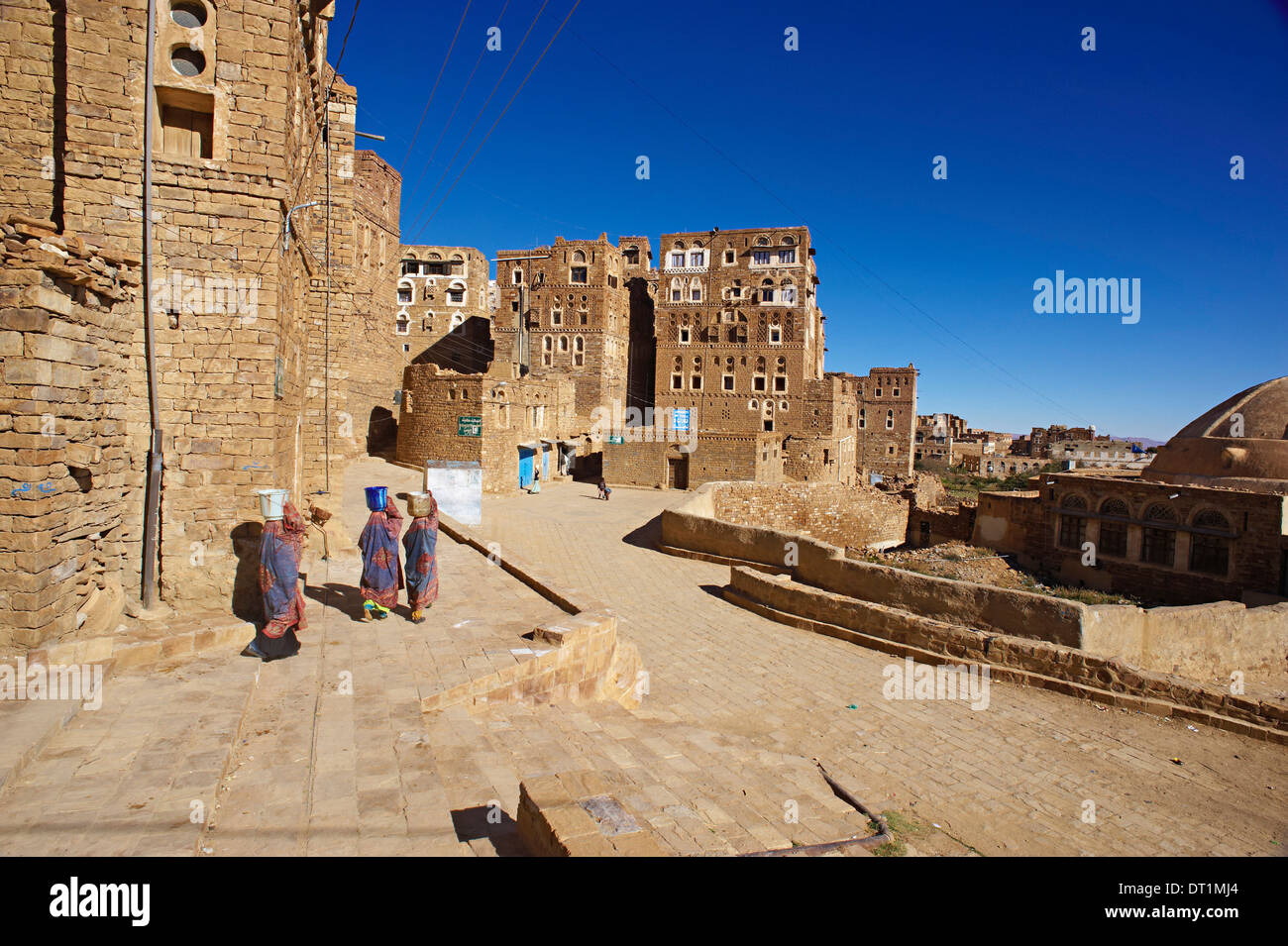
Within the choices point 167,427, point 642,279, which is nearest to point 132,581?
point 167,427

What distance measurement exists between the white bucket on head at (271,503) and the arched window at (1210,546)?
68.1 ft

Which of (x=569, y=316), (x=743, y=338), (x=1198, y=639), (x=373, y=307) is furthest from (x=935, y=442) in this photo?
(x=1198, y=639)

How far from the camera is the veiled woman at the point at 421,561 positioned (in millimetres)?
7523

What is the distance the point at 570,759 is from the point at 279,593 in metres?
3.17

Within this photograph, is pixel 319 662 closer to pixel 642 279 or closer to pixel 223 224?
pixel 223 224

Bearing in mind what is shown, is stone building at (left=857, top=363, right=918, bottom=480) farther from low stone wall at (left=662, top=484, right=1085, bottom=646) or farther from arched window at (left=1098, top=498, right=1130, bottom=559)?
low stone wall at (left=662, top=484, right=1085, bottom=646)

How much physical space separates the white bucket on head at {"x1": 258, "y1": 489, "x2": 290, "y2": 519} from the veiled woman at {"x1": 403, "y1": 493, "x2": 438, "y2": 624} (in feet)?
4.62

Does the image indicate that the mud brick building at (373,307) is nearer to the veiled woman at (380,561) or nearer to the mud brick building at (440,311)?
the mud brick building at (440,311)

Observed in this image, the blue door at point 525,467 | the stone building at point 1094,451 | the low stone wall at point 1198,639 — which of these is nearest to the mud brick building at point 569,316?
the blue door at point 525,467

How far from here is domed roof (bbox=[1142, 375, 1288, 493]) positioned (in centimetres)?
1947

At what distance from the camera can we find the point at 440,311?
46.9m

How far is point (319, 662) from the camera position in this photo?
6273mm

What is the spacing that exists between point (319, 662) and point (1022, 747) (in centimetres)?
741

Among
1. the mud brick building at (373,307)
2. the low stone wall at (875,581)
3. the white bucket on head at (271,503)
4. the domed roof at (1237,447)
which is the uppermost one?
the mud brick building at (373,307)
